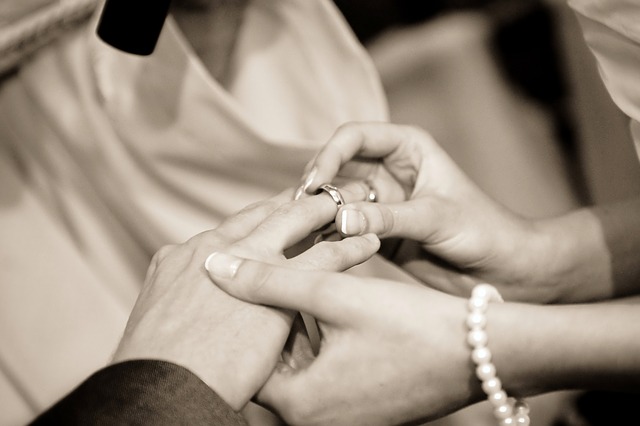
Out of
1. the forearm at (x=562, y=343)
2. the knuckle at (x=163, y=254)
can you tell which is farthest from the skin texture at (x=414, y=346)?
the knuckle at (x=163, y=254)

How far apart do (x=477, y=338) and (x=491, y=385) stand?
4 centimetres

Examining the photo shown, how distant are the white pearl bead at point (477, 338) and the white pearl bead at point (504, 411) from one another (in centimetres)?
7

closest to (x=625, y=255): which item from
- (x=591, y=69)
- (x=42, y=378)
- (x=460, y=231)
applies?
(x=460, y=231)

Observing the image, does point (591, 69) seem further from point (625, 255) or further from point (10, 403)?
point (10, 403)

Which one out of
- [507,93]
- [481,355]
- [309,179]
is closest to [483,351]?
[481,355]

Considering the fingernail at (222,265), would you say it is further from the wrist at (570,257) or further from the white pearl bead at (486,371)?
the wrist at (570,257)

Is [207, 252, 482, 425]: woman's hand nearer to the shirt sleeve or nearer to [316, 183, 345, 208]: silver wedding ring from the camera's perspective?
[316, 183, 345, 208]: silver wedding ring

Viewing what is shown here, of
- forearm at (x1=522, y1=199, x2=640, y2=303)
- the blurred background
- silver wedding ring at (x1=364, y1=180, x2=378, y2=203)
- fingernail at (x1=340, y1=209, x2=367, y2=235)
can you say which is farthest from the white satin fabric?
the blurred background

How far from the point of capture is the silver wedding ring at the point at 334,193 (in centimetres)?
66

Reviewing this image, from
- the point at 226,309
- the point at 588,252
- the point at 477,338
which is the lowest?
the point at 588,252

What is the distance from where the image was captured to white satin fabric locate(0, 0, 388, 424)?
0.78 metres

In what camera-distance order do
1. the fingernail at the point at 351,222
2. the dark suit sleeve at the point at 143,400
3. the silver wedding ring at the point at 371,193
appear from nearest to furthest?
the dark suit sleeve at the point at 143,400 < the fingernail at the point at 351,222 < the silver wedding ring at the point at 371,193

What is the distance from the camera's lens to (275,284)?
21.6 inches

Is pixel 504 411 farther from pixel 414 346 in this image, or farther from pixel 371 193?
pixel 371 193
